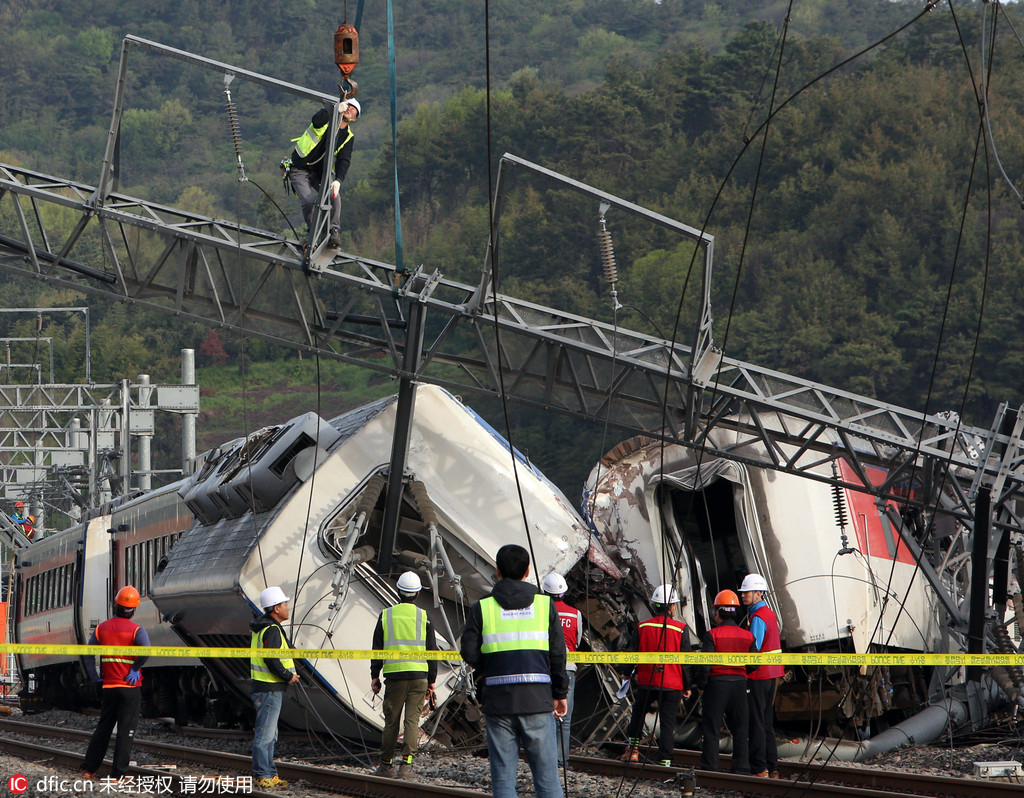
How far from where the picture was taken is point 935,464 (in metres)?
14.2

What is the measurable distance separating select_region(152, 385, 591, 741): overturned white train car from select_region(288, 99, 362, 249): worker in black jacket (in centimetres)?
216

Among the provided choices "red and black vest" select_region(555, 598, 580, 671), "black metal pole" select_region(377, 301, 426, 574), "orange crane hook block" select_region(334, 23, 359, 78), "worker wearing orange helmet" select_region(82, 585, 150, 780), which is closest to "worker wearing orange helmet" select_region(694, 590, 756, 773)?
"red and black vest" select_region(555, 598, 580, 671)

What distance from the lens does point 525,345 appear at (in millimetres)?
14211

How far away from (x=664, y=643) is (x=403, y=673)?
2188 millimetres

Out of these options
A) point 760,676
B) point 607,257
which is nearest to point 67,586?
point 607,257

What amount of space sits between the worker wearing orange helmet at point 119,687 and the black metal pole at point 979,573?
820cm

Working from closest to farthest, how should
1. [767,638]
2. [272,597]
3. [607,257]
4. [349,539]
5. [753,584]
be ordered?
[767,638] < [753,584] < [272,597] < [607,257] < [349,539]

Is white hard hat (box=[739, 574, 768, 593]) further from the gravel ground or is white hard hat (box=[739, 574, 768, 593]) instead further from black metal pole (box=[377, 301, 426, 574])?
black metal pole (box=[377, 301, 426, 574])

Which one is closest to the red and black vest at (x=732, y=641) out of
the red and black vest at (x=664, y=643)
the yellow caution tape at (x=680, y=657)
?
the yellow caution tape at (x=680, y=657)

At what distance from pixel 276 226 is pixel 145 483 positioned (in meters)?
38.1

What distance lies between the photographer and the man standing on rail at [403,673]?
11227 millimetres

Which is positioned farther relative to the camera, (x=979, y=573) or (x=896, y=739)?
(x=979, y=573)

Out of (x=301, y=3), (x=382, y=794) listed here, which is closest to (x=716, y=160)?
(x=382, y=794)

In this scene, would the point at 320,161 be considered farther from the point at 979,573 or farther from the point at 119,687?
the point at 979,573
